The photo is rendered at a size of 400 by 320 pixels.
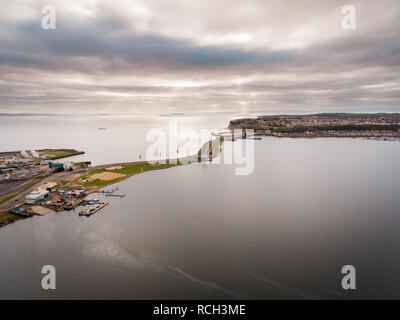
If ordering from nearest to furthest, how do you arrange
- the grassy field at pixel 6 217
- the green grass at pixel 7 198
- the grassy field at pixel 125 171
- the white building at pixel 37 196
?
the grassy field at pixel 6 217 → the white building at pixel 37 196 → the green grass at pixel 7 198 → the grassy field at pixel 125 171

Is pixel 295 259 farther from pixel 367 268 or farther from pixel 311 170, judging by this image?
pixel 311 170

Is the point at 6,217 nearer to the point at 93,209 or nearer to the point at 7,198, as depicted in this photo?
the point at 7,198

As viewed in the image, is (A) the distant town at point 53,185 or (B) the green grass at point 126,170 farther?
(B) the green grass at point 126,170

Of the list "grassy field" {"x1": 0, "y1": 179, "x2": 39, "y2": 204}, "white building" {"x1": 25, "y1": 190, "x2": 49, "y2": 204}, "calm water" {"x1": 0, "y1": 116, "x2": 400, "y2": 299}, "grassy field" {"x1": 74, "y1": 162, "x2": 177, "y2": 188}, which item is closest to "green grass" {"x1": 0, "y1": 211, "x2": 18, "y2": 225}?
"calm water" {"x1": 0, "y1": 116, "x2": 400, "y2": 299}

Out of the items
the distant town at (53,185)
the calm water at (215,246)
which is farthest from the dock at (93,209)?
the calm water at (215,246)

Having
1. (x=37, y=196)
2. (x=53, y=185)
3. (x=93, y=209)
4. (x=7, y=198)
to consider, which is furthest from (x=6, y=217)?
(x=53, y=185)

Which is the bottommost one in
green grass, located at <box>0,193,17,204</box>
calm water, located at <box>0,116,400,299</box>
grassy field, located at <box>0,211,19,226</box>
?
calm water, located at <box>0,116,400,299</box>

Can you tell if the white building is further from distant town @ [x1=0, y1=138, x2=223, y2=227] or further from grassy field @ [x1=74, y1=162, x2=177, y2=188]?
grassy field @ [x1=74, y1=162, x2=177, y2=188]

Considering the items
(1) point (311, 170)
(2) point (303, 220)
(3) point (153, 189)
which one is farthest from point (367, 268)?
(1) point (311, 170)

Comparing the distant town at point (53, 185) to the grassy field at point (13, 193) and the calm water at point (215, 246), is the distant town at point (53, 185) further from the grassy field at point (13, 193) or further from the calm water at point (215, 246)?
the calm water at point (215, 246)
